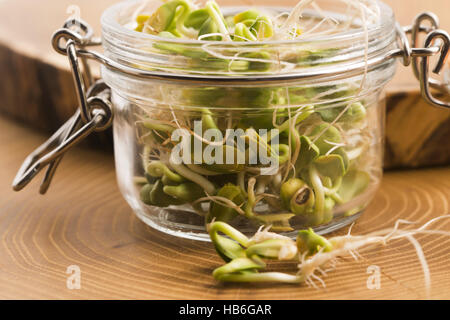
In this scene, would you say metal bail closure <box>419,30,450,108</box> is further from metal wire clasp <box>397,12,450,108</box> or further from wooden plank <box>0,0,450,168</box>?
wooden plank <box>0,0,450,168</box>

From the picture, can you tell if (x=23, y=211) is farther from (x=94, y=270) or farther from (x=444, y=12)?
(x=444, y=12)

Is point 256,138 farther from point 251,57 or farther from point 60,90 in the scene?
point 60,90

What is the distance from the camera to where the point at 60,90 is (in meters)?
0.86

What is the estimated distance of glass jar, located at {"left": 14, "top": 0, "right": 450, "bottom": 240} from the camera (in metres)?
0.55

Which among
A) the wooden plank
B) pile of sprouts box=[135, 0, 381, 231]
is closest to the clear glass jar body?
pile of sprouts box=[135, 0, 381, 231]

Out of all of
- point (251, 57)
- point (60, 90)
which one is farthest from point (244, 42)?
point (60, 90)

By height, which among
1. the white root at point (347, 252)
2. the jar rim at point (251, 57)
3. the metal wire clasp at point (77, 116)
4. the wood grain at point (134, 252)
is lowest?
the wood grain at point (134, 252)

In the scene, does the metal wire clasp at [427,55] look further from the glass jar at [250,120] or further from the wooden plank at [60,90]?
the wooden plank at [60,90]

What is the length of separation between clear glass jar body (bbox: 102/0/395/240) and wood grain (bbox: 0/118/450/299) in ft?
0.15

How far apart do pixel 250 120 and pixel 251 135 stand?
0.05ft

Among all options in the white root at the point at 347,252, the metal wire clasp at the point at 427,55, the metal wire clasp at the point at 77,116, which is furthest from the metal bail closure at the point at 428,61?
the metal wire clasp at the point at 77,116

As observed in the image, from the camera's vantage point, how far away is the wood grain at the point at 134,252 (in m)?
0.54

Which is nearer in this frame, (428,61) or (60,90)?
(428,61)

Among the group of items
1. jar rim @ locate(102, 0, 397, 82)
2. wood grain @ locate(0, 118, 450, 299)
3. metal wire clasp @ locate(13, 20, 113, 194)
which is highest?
jar rim @ locate(102, 0, 397, 82)
